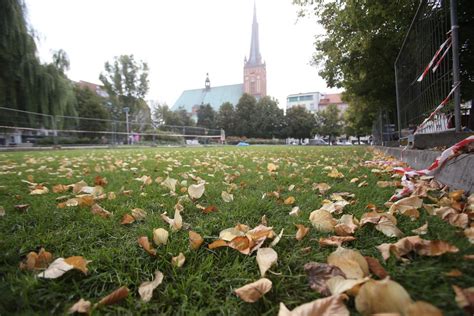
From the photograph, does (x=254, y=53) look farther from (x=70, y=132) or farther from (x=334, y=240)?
(x=334, y=240)

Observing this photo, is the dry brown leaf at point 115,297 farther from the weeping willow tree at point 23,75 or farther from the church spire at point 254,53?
the church spire at point 254,53

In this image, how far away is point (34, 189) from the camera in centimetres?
226

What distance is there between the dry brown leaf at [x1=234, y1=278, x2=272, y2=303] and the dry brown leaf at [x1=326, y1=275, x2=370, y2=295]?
19 cm

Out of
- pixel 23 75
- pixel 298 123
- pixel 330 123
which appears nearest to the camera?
pixel 23 75

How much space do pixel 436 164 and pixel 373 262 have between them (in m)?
1.66

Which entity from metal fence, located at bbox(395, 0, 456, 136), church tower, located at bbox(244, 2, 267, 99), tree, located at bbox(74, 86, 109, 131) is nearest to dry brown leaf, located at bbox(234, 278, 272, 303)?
metal fence, located at bbox(395, 0, 456, 136)

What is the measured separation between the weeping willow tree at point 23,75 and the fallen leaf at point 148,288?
12.7 m

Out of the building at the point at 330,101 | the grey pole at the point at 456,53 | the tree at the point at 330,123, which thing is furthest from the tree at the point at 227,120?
the grey pole at the point at 456,53

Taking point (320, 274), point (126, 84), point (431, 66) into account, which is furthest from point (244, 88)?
point (320, 274)

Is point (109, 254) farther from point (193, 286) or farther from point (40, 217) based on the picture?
point (40, 217)

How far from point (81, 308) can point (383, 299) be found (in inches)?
33.3

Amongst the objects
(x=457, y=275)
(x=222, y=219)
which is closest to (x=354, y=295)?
(x=457, y=275)

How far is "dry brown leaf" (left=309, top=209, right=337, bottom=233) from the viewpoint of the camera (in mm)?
1300

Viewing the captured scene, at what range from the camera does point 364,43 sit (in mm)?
7941
